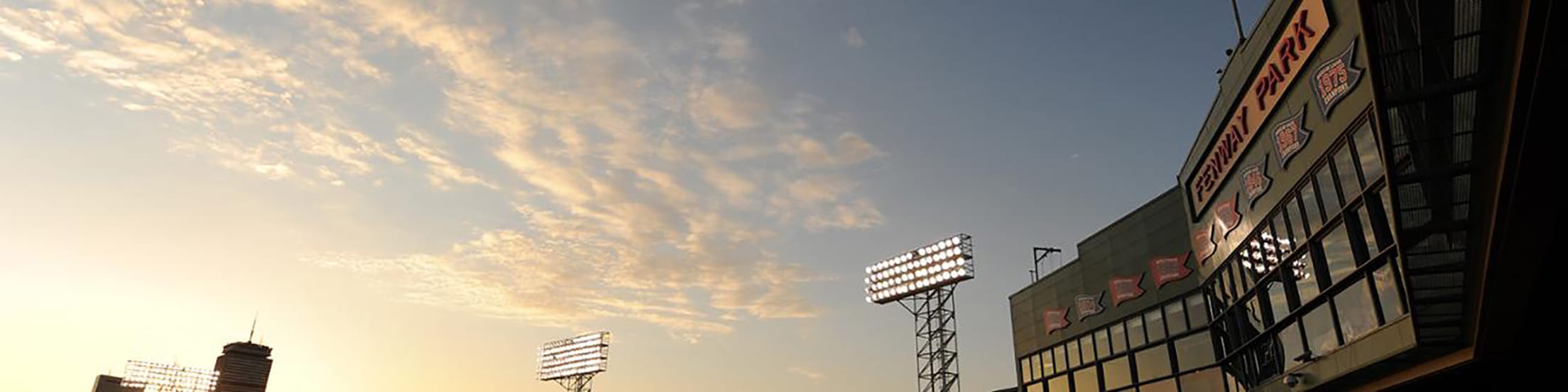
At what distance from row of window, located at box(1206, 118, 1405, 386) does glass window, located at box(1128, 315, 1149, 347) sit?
28.2ft

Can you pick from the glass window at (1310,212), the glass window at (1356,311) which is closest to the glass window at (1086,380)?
the glass window at (1310,212)

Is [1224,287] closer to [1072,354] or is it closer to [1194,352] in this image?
[1194,352]

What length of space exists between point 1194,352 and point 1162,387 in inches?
76.8

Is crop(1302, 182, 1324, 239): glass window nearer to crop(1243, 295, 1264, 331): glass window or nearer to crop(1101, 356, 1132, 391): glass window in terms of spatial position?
crop(1243, 295, 1264, 331): glass window

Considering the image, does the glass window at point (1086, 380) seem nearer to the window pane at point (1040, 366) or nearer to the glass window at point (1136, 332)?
the window pane at point (1040, 366)

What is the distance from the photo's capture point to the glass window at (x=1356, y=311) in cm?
1299

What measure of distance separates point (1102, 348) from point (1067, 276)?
142 inches

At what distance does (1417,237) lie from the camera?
10.3 meters

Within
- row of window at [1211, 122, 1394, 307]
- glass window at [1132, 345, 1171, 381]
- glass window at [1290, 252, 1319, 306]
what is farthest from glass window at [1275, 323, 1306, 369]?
glass window at [1132, 345, 1171, 381]

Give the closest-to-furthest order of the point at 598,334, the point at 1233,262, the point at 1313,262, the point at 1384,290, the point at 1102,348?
1. the point at 1384,290
2. the point at 1313,262
3. the point at 1233,262
4. the point at 1102,348
5. the point at 598,334

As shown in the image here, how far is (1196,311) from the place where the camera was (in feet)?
84.3

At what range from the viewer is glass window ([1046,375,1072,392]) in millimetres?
32938

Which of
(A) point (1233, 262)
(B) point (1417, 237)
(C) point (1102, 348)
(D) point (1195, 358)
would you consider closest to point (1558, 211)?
(B) point (1417, 237)

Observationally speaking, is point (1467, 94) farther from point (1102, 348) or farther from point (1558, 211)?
point (1102, 348)
